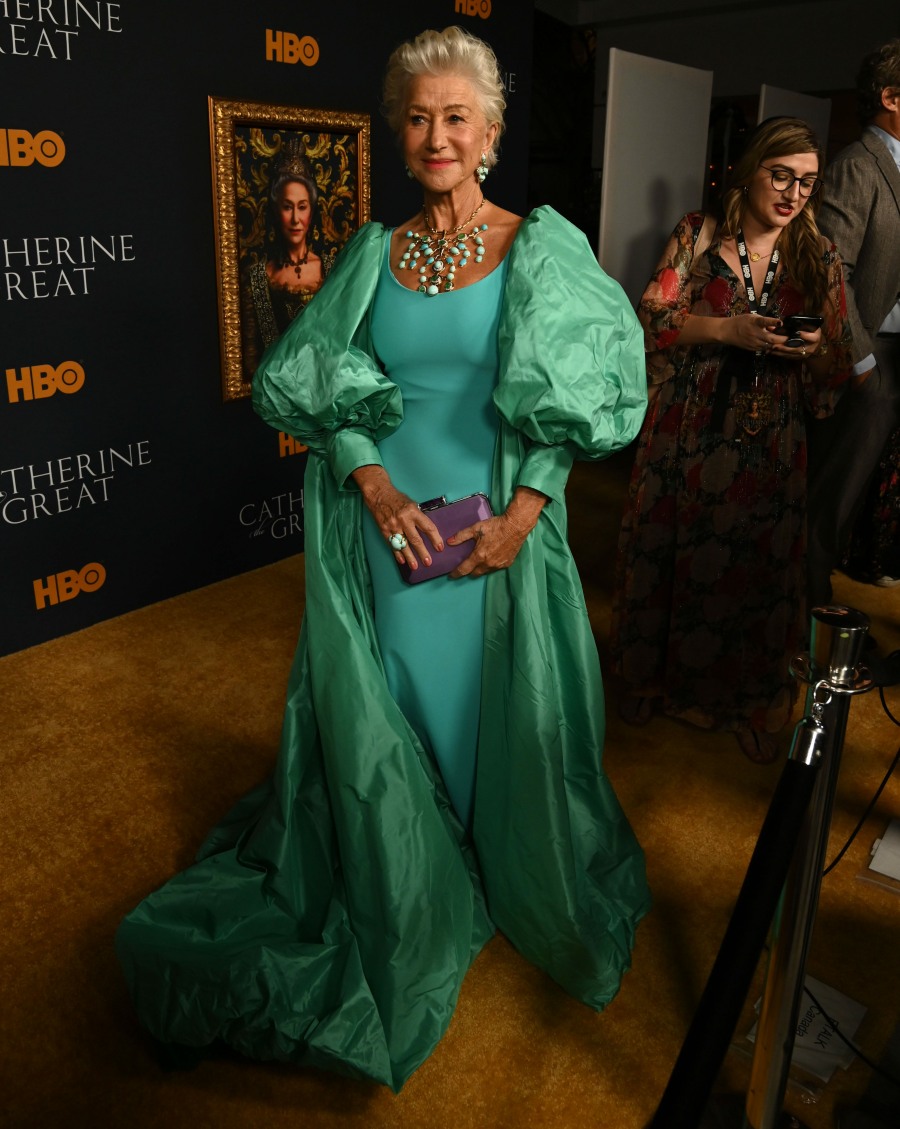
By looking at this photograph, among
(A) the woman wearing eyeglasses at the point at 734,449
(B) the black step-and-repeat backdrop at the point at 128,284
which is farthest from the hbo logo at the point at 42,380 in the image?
(A) the woman wearing eyeglasses at the point at 734,449

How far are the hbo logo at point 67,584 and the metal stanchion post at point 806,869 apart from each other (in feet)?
8.82

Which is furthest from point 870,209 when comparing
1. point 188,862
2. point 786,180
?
point 188,862

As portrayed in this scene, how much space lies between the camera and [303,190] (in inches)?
146

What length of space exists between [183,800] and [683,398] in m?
1.68

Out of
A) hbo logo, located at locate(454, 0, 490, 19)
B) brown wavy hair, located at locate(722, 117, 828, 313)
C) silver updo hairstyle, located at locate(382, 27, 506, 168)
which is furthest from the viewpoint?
hbo logo, located at locate(454, 0, 490, 19)

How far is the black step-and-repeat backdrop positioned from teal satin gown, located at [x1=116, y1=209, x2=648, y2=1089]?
1611 mm

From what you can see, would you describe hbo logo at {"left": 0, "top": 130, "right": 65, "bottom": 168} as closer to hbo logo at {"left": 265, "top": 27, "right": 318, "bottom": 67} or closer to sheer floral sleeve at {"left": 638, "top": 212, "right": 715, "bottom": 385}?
hbo logo at {"left": 265, "top": 27, "right": 318, "bottom": 67}

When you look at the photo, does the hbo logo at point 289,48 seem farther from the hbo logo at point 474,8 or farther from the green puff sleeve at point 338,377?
the green puff sleeve at point 338,377

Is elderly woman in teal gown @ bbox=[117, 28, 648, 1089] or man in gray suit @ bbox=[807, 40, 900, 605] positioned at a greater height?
man in gray suit @ bbox=[807, 40, 900, 605]

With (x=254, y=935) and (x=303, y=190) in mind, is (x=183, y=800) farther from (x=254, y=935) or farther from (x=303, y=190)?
(x=303, y=190)

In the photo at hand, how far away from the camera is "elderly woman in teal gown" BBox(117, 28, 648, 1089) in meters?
1.72

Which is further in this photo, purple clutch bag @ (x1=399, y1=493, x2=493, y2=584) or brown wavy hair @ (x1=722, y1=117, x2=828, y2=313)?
brown wavy hair @ (x1=722, y1=117, x2=828, y2=313)

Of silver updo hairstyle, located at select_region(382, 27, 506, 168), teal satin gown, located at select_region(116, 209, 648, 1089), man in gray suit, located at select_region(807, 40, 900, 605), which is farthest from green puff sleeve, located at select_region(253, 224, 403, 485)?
man in gray suit, located at select_region(807, 40, 900, 605)

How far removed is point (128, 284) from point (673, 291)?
185 centimetres
